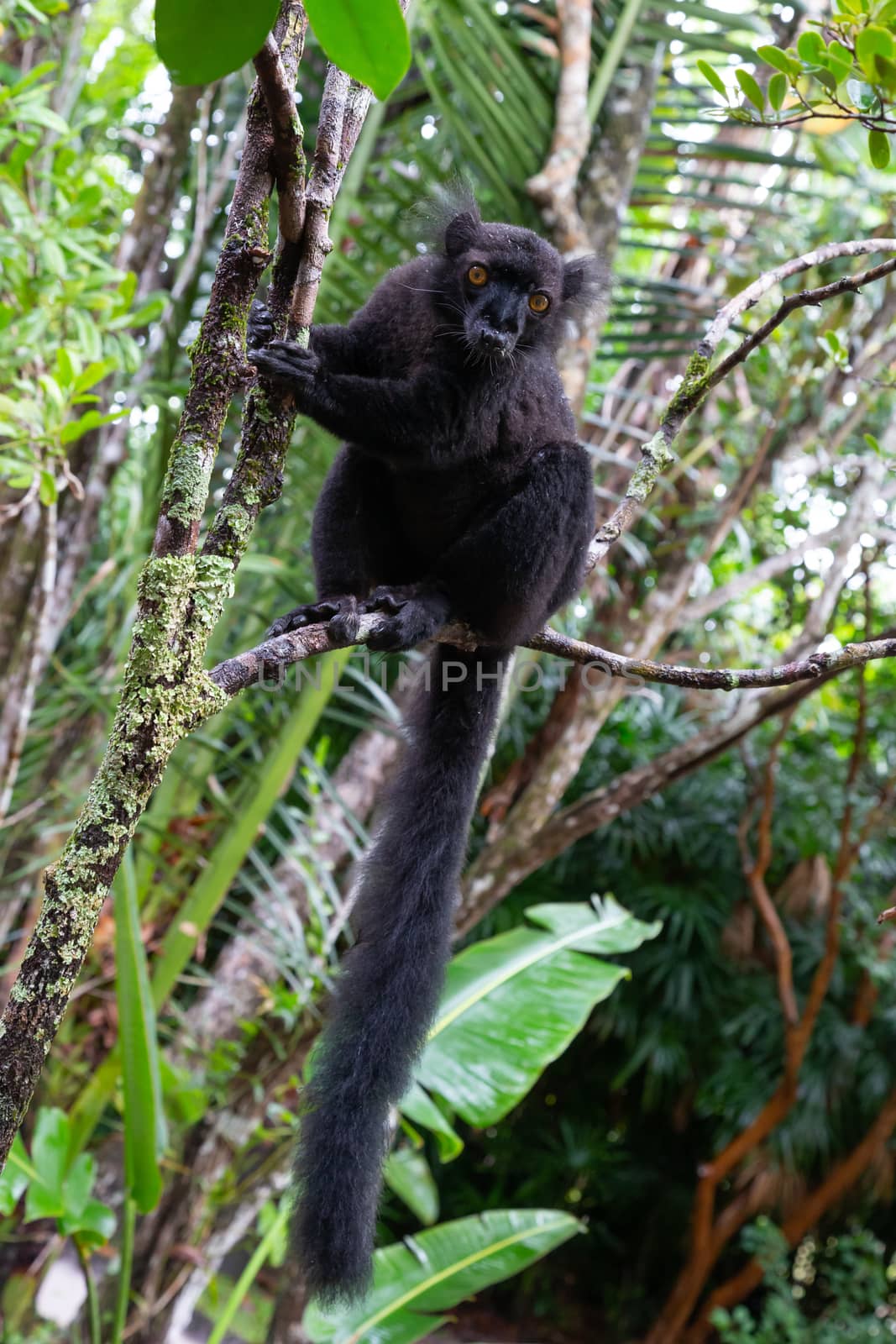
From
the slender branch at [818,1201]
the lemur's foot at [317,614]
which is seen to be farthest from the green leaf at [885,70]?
the slender branch at [818,1201]

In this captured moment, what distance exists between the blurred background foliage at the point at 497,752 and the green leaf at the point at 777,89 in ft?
0.44

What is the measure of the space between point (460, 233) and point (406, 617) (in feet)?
3.36

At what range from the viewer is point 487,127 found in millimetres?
3652

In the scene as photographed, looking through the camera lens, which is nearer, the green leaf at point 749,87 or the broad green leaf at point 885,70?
the broad green leaf at point 885,70

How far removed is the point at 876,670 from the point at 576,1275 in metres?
4.30

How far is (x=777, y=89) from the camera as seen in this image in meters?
1.85

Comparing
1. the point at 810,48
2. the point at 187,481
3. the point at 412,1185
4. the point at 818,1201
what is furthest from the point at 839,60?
the point at 818,1201

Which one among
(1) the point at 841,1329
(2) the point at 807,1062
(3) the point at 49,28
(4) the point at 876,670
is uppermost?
(3) the point at 49,28

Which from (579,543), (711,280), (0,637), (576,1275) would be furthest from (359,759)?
(576,1275)

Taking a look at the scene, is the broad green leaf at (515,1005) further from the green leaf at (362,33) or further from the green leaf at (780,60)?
the green leaf at (362,33)

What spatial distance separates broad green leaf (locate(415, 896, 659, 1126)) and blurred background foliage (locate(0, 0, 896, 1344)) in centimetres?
8

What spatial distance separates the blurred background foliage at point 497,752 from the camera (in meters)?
3.31

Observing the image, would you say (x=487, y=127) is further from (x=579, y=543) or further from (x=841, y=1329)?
(x=841, y=1329)

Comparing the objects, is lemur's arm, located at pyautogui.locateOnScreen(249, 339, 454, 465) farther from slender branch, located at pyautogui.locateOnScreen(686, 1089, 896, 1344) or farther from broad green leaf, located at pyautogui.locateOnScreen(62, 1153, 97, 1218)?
slender branch, located at pyautogui.locateOnScreen(686, 1089, 896, 1344)
